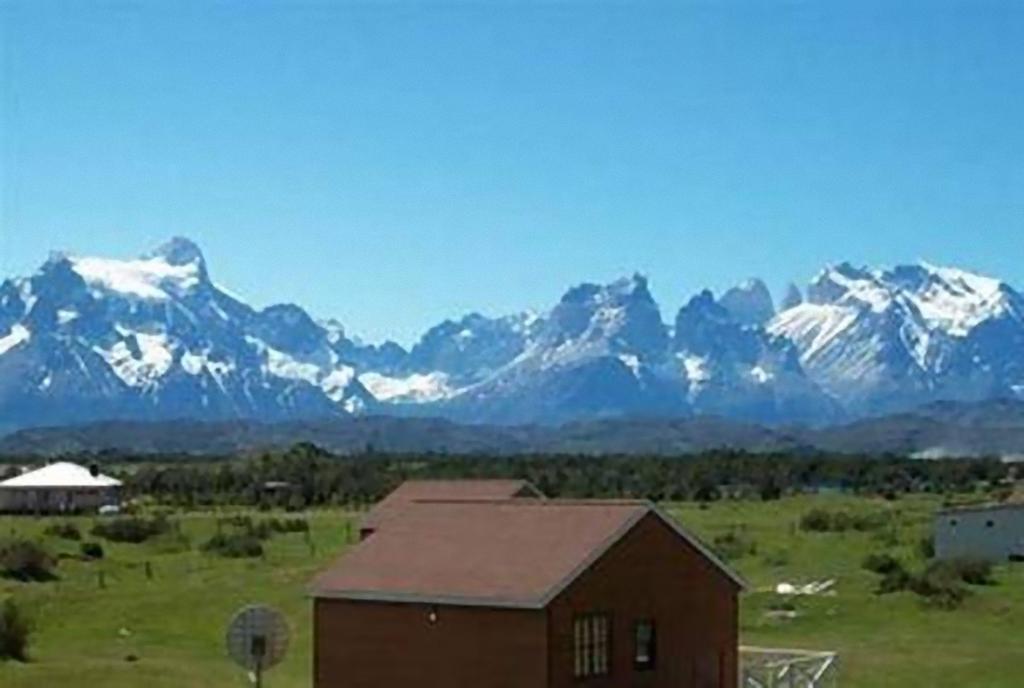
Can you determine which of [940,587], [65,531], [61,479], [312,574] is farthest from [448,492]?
[61,479]

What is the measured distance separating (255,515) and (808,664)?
65417 millimetres

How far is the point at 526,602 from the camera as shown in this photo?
36.8 m

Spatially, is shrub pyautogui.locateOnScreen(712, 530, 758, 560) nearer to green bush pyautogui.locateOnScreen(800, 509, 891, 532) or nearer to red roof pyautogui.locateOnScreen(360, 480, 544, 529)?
green bush pyautogui.locateOnScreen(800, 509, 891, 532)

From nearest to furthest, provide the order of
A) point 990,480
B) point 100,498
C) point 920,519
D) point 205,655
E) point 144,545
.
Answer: point 205,655
point 144,545
point 920,519
point 100,498
point 990,480

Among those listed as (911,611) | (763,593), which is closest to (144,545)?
(763,593)

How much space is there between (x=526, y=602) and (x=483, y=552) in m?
2.20

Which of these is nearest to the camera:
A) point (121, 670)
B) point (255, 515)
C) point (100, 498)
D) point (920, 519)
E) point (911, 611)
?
point (121, 670)

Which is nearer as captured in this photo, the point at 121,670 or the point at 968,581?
the point at 121,670

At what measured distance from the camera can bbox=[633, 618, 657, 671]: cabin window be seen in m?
39.2

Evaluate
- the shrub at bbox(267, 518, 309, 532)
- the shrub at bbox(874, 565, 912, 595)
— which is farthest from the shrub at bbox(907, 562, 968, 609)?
the shrub at bbox(267, 518, 309, 532)

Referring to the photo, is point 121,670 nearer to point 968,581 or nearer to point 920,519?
point 968,581

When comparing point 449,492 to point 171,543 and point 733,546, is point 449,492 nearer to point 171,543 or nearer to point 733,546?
point 733,546

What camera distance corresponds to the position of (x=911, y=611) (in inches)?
2259

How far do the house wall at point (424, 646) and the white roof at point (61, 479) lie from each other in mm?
88793
